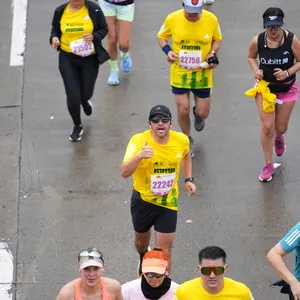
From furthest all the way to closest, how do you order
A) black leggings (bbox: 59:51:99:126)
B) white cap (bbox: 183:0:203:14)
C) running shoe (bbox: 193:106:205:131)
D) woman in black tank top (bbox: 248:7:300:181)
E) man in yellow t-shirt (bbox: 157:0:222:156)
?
running shoe (bbox: 193:106:205:131), black leggings (bbox: 59:51:99:126), man in yellow t-shirt (bbox: 157:0:222:156), white cap (bbox: 183:0:203:14), woman in black tank top (bbox: 248:7:300:181)

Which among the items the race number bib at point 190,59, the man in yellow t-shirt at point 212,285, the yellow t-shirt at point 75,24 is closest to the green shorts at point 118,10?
the yellow t-shirt at point 75,24

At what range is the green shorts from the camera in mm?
12742

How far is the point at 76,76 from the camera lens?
11758 mm

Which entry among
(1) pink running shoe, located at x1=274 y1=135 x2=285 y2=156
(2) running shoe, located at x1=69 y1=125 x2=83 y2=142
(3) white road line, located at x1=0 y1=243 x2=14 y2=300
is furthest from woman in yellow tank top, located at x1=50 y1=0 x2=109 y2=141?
(3) white road line, located at x1=0 y1=243 x2=14 y2=300

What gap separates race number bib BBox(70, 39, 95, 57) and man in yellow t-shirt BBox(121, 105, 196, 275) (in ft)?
8.75

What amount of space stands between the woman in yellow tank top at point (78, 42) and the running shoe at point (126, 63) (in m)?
1.61

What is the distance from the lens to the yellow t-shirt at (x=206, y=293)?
7.46 m

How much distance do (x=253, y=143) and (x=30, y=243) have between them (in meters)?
3.17

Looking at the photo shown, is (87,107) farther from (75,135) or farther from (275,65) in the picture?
(275,65)

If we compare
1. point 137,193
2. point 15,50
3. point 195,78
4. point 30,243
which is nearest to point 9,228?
point 30,243

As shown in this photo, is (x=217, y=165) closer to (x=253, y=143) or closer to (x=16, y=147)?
(x=253, y=143)

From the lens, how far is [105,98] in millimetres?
13000

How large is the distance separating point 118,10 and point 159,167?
4278 millimetres

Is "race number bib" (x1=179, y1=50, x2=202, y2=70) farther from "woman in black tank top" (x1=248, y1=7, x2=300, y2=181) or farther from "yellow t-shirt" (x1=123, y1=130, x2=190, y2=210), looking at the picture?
"yellow t-shirt" (x1=123, y1=130, x2=190, y2=210)
